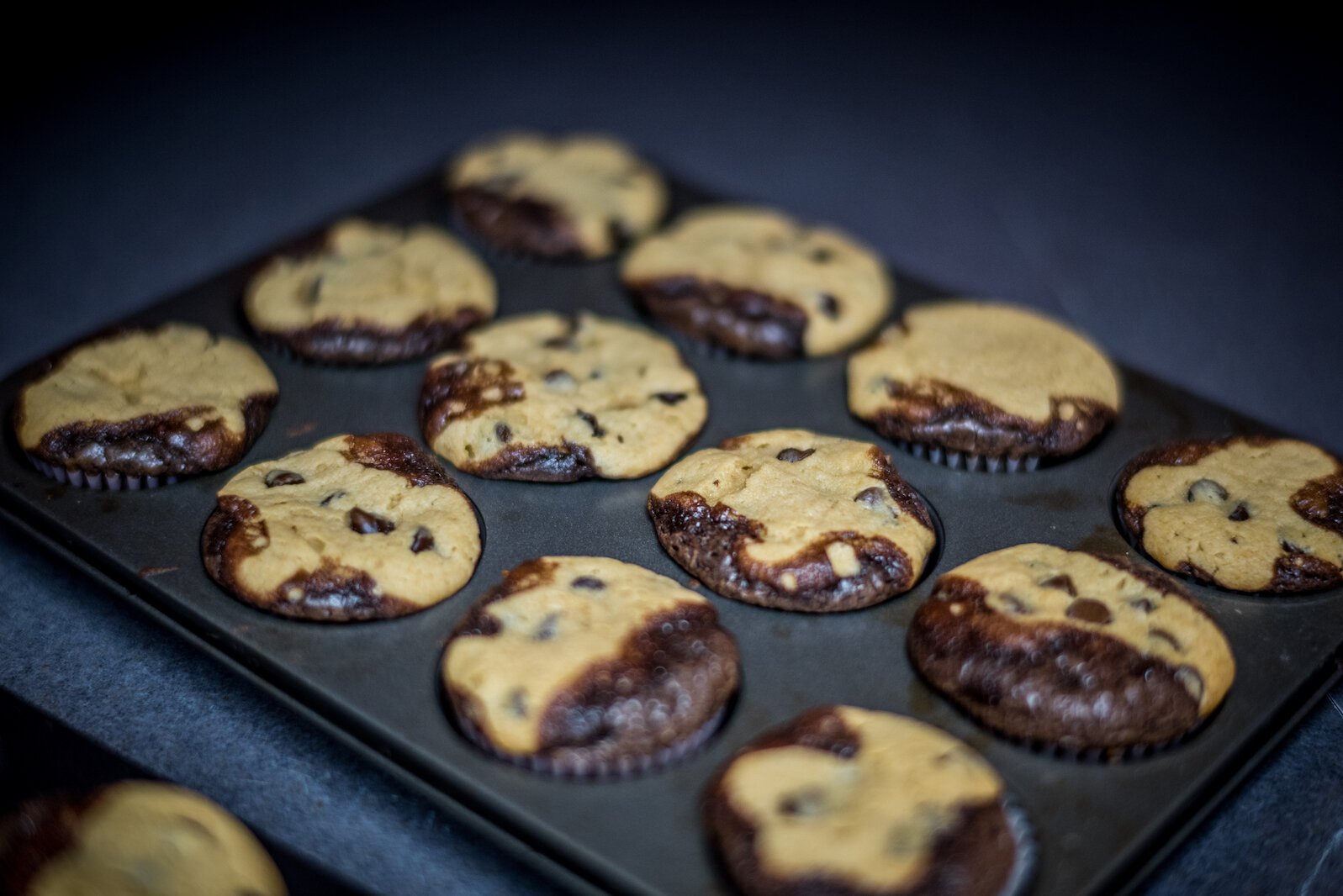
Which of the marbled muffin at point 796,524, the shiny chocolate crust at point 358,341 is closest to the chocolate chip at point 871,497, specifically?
the marbled muffin at point 796,524

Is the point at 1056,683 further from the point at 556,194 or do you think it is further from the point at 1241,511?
the point at 556,194

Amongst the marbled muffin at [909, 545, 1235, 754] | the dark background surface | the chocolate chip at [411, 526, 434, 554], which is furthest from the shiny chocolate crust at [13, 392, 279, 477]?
the marbled muffin at [909, 545, 1235, 754]

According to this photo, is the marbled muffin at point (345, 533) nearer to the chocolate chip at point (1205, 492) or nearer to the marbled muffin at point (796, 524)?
the marbled muffin at point (796, 524)

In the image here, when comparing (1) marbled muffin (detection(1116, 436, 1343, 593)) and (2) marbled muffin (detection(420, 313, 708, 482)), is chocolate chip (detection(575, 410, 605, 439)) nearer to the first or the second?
(2) marbled muffin (detection(420, 313, 708, 482))

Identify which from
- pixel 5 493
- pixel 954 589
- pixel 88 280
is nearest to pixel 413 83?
pixel 88 280

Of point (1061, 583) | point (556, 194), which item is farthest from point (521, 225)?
point (1061, 583)

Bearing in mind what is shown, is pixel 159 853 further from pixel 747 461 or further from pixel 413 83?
pixel 413 83
